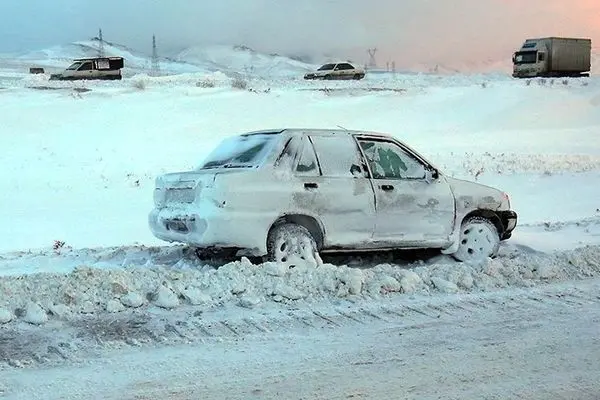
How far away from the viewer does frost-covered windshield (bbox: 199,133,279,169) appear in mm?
8234

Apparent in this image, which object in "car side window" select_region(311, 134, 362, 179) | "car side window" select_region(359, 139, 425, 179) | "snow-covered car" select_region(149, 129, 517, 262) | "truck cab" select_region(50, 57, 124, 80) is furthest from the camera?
"truck cab" select_region(50, 57, 124, 80)

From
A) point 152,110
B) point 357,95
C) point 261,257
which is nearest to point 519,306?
point 261,257

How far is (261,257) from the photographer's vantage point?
8086 mm

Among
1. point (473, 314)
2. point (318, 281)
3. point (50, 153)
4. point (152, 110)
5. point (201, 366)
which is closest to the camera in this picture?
point (201, 366)

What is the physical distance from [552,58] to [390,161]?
131ft

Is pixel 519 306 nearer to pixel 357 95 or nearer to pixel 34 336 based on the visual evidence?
pixel 34 336

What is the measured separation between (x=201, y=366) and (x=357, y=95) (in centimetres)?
3034

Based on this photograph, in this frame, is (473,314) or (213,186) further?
(213,186)

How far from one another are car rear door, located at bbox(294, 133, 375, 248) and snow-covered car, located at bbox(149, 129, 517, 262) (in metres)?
0.01

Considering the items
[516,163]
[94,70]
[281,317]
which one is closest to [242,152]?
[281,317]

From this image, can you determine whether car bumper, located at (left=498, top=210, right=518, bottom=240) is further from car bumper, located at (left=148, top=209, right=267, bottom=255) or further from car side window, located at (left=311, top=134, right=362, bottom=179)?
car bumper, located at (left=148, top=209, right=267, bottom=255)

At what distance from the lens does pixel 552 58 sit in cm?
4556

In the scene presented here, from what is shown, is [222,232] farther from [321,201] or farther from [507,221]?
[507,221]

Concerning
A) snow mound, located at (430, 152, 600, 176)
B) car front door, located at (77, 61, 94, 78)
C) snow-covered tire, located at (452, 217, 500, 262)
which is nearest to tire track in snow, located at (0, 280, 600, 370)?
snow-covered tire, located at (452, 217, 500, 262)
